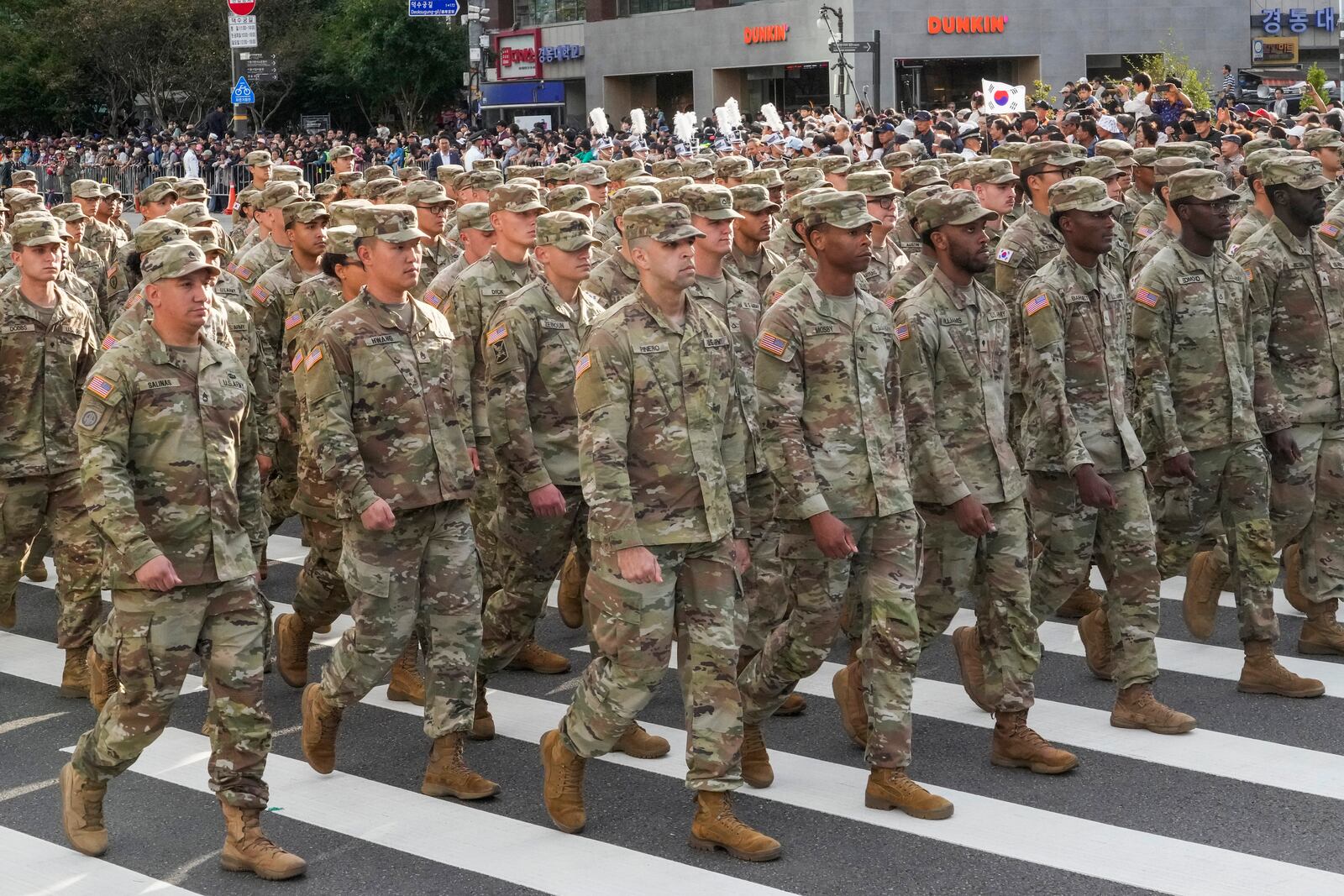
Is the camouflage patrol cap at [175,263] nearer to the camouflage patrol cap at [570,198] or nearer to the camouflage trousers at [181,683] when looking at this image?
the camouflage trousers at [181,683]

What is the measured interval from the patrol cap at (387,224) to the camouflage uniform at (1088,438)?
9.09ft

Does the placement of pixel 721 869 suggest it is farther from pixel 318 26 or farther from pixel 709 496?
pixel 318 26

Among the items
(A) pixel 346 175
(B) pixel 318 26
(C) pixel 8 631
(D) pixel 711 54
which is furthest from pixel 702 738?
(B) pixel 318 26

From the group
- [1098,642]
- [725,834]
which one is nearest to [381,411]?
[725,834]

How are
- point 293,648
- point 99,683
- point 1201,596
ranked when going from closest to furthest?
1. point 99,683
2. point 293,648
3. point 1201,596

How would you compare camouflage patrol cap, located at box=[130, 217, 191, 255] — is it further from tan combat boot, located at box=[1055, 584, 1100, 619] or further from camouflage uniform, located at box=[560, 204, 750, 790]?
tan combat boot, located at box=[1055, 584, 1100, 619]

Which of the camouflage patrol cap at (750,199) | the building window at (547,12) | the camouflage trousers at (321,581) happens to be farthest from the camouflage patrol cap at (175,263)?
the building window at (547,12)

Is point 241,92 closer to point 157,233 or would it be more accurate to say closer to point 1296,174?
point 157,233

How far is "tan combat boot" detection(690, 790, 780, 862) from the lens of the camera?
6.87 metres

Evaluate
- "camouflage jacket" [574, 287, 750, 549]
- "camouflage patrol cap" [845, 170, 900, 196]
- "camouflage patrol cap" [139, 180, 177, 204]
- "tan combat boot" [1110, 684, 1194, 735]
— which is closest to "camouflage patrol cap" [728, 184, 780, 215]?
"camouflage patrol cap" [845, 170, 900, 196]

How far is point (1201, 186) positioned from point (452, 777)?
448 cm

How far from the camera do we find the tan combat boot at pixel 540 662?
9656 millimetres

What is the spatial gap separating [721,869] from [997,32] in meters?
53.6

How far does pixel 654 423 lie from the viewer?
705 cm
